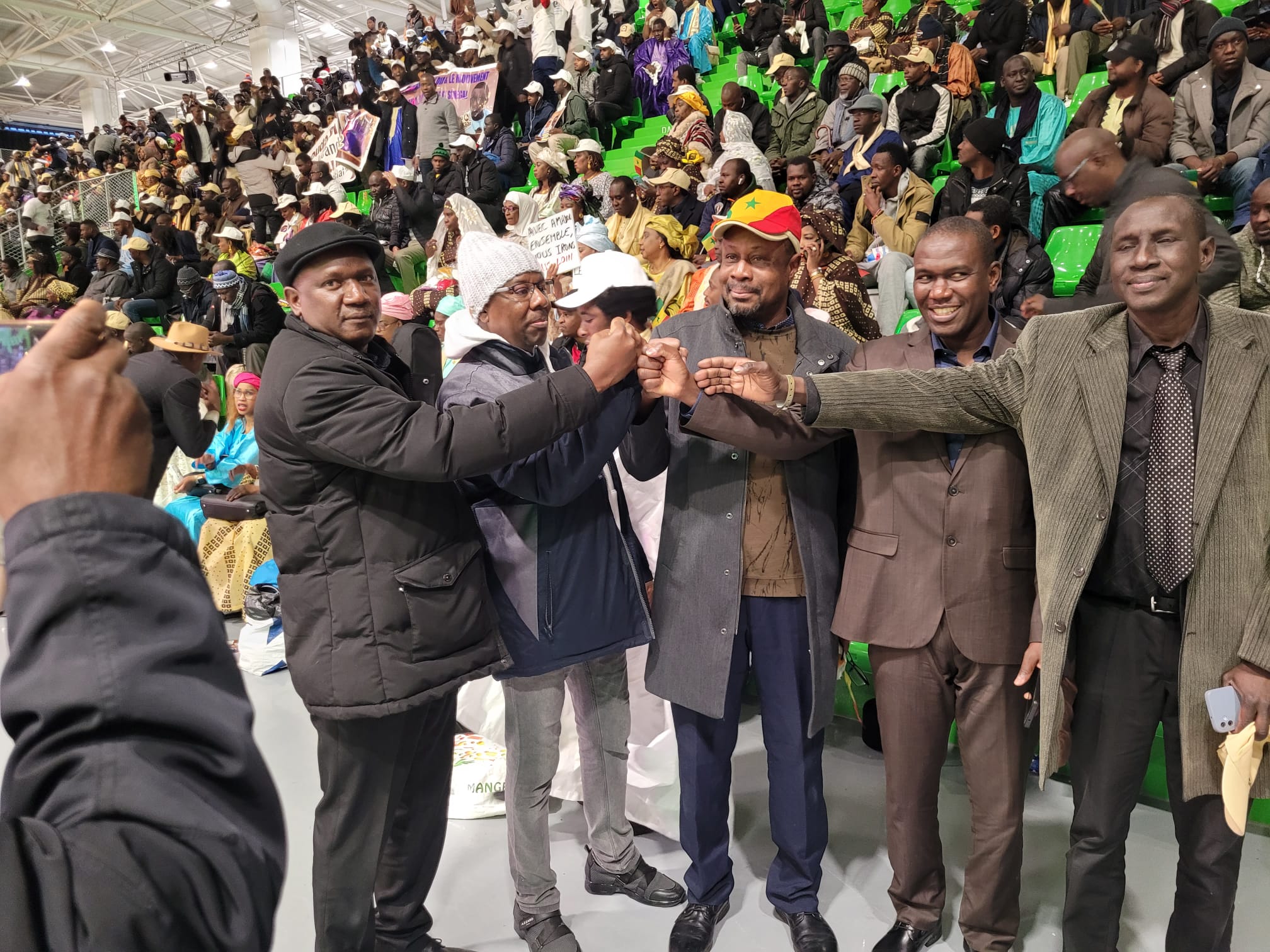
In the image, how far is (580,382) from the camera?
2.00 m

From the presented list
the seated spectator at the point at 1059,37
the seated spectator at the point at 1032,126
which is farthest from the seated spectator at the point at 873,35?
the seated spectator at the point at 1032,126

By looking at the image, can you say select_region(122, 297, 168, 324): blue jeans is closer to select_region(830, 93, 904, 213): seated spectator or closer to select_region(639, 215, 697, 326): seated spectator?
select_region(639, 215, 697, 326): seated spectator

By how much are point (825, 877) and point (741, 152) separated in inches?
247

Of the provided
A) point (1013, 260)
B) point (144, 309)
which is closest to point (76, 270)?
point (144, 309)

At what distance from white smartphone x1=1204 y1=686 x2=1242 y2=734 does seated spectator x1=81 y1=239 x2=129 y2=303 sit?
12.8 m

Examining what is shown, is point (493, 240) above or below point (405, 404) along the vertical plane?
above

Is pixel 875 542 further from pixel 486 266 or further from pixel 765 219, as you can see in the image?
pixel 486 266

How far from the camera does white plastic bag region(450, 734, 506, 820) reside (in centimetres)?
328

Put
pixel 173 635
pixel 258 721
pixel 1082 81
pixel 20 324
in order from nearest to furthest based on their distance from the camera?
1. pixel 173 635
2. pixel 20 324
3. pixel 258 721
4. pixel 1082 81

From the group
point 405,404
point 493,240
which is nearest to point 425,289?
point 493,240

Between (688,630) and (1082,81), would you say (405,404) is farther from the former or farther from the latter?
(1082,81)

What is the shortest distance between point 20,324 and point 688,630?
1.96 meters

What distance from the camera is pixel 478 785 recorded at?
333cm

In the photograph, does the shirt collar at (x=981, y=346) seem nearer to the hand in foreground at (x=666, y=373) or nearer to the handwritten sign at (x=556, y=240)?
the hand in foreground at (x=666, y=373)
